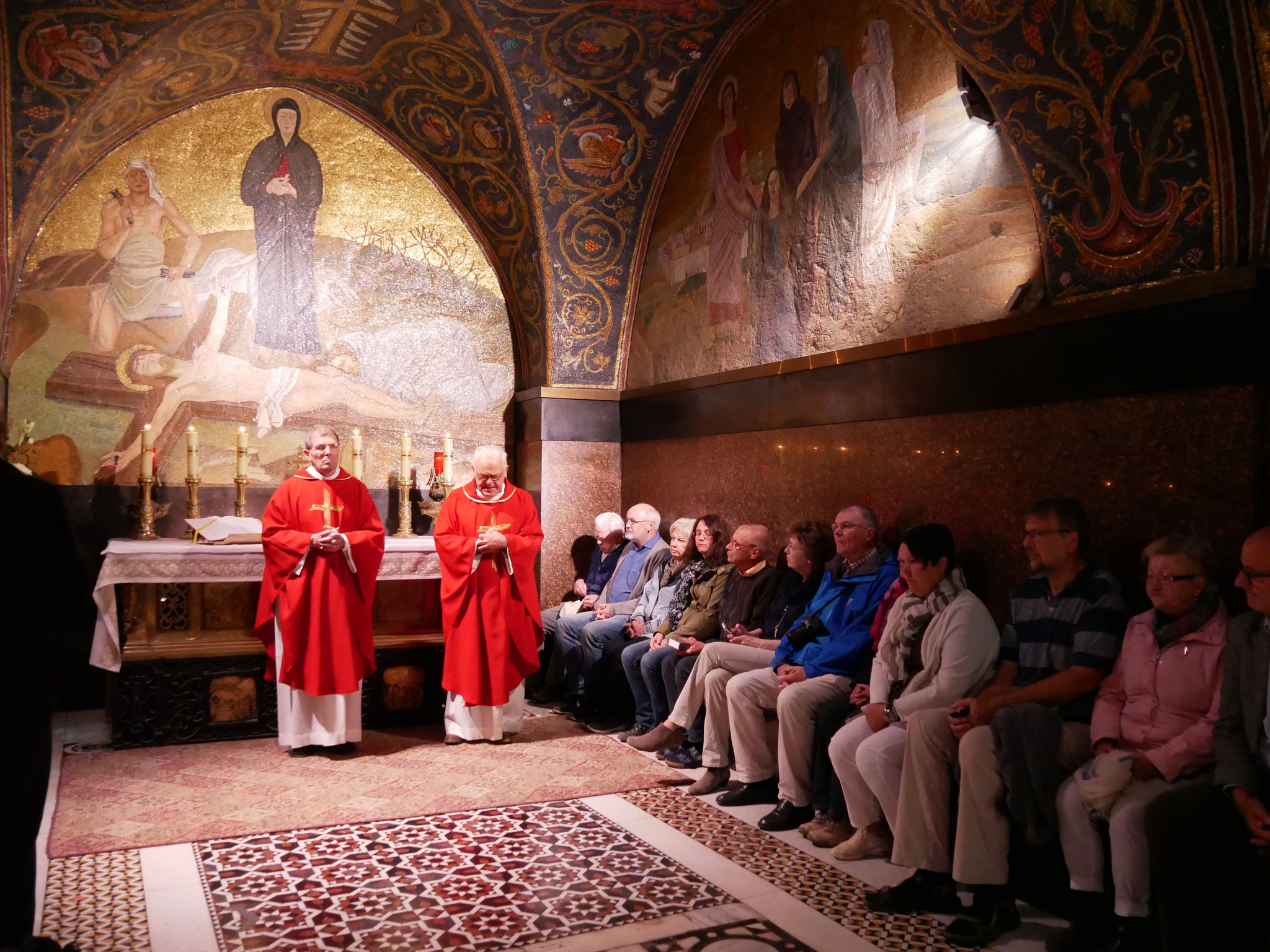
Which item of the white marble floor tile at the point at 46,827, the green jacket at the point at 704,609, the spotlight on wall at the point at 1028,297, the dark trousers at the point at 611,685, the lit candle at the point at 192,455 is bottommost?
the white marble floor tile at the point at 46,827

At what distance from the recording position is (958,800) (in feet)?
14.2

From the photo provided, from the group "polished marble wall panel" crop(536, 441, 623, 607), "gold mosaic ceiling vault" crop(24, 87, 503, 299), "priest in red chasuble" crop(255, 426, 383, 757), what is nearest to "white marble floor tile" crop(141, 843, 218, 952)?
"priest in red chasuble" crop(255, 426, 383, 757)

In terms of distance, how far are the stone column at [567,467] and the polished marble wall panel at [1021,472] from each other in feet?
5.98

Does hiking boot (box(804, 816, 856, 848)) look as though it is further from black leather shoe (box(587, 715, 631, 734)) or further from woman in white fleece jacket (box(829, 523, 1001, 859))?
black leather shoe (box(587, 715, 631, 734))

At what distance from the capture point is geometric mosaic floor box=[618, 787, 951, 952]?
4.01 meters

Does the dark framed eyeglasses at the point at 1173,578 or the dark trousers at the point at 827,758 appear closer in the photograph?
the dark framed eyeglasses at the point at 1173,578

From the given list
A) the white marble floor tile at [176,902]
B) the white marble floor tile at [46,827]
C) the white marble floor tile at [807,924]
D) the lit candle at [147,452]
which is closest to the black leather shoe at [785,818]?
the white marble floor tile at [807,924]

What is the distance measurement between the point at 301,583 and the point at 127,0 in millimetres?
4053

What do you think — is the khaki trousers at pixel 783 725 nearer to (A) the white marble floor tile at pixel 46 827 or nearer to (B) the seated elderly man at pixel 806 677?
(B) the seated elderly man at pixel 806 677

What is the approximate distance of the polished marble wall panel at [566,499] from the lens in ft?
31.0

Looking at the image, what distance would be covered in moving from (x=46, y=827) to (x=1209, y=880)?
5.27 meters

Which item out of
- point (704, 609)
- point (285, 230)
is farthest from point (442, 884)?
point (285, 230)

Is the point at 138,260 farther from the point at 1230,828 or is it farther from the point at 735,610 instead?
the point at 1230,828

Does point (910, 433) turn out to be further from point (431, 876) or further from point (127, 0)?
point (127, 0)
